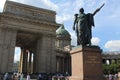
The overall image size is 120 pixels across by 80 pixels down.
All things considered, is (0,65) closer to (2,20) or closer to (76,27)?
(2,20)

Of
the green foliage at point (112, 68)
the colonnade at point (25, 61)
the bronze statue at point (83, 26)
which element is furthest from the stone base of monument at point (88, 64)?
the green foliage at point (112, 68)

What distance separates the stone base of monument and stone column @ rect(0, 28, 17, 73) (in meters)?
21.0

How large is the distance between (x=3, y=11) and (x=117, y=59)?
45465 mm

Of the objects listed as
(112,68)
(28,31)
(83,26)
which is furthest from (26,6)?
(112,68)

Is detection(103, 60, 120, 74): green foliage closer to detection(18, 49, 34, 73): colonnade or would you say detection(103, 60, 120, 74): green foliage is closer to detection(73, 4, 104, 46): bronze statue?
detection(18, 49, 34, 73): colonnade

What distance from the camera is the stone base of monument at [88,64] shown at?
11.1 metres

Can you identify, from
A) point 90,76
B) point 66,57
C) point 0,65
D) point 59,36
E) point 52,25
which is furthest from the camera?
point 59,36

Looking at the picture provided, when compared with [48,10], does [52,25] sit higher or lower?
lower

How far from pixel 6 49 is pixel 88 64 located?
22421 millimetres

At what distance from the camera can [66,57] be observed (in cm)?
6153

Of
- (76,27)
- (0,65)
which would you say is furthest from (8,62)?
(76,27)

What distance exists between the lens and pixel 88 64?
11.3 metres

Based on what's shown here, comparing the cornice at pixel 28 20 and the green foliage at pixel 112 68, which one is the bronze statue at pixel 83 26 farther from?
the green foliage at pixel 112 68

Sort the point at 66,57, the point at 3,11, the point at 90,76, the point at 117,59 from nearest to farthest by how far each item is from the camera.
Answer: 1. the point at 90,76
2. the point at 3,11
3. the point at 66,57
4. the point at 117,59
